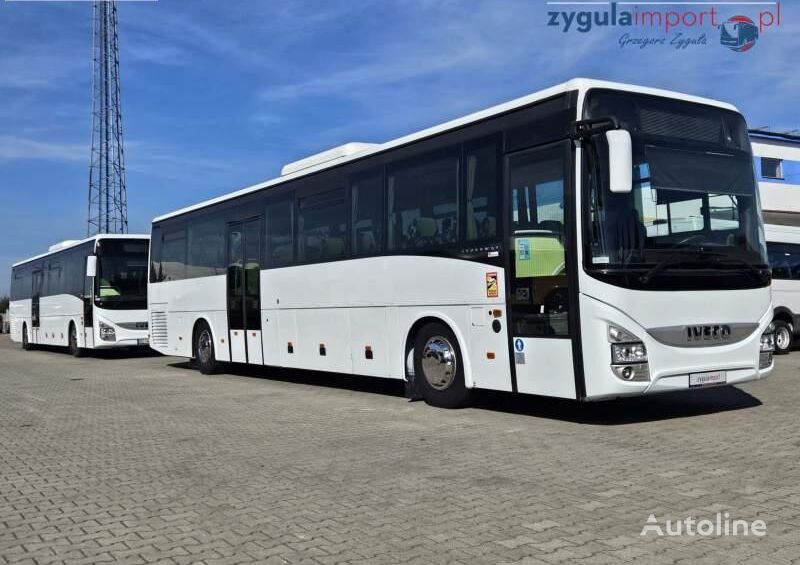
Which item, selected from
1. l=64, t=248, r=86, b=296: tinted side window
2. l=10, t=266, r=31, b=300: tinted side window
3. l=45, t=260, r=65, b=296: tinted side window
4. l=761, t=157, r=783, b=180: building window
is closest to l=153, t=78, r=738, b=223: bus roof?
l=64, t=248, r=86, b=296: tinted side window

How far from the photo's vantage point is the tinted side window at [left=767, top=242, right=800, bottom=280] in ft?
61.7

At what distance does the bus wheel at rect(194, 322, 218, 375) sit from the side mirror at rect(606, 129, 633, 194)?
1061cm

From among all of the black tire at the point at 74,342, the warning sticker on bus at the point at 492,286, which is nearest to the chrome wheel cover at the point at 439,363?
the warning sticker on bus at the point at 492,286

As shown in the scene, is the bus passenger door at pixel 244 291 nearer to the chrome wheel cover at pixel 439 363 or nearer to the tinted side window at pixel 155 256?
the tinted side window at pixel 155 256

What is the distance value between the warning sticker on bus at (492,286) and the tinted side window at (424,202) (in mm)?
807

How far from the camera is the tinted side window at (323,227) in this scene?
1212 centimetres

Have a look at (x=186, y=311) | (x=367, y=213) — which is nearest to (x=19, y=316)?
(x=186, y=311)

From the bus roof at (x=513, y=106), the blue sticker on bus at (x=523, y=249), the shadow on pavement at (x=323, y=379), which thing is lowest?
the shadow on pavement at (x=323, y=379)

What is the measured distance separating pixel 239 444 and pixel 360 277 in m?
4.08

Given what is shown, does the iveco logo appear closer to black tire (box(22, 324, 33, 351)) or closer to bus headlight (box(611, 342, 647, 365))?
bus headlight (box(611, 342, 647, 365))

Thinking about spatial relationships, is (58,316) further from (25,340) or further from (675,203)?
(675,203)

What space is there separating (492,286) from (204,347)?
920 centimetres

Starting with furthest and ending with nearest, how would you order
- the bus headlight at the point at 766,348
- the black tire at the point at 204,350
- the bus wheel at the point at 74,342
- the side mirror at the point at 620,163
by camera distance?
1. the bus wheel at the point at 74,342
2. the black tire at the point at 204,350
3. the bus headlight at the point at 766,348
4. the side mirror at the point at 620,163

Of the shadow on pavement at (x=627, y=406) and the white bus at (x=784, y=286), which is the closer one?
the shadow on pavement at (x=627, y=406)
